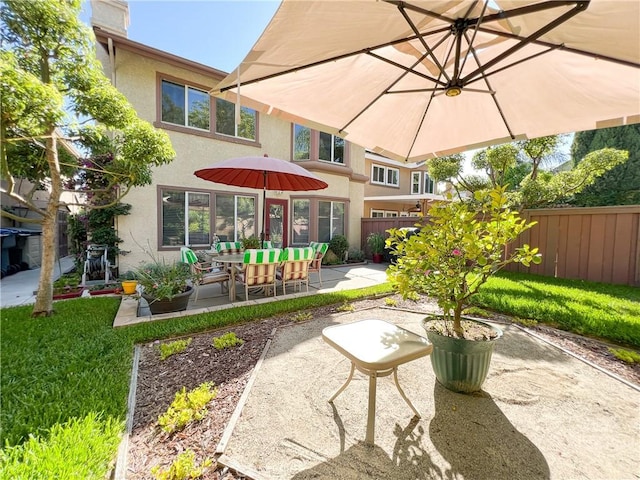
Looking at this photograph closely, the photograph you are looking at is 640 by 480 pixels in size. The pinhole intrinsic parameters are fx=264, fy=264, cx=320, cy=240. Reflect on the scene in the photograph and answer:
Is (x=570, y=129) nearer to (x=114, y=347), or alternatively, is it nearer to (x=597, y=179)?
(x=114, y=347)

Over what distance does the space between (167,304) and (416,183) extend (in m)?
19.2

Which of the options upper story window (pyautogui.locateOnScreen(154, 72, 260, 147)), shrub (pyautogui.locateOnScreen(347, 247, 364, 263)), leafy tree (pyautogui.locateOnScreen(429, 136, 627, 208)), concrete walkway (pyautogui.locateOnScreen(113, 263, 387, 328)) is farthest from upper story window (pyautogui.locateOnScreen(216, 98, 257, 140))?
leafy tree (pyautogui.locateOnScreen(429, 136, 627, 208))

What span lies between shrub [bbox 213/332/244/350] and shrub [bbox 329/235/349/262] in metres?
7.89

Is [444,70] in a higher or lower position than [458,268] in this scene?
higher

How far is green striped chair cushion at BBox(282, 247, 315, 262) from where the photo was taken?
5953mm

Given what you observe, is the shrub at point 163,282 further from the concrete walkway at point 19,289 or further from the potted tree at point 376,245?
the potted tree at point 376,245

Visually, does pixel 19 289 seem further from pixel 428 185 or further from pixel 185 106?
pixel 428 185

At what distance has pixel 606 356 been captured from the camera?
3.43 metres

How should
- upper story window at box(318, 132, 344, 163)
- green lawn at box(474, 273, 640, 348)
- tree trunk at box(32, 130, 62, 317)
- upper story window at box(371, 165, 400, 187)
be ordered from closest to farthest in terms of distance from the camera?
green lawn at box(474, 273, 640, 348)
tree trunk at box(32, 130, 62, 317)
upper story window at box(318, 132, 344, 163)
upper story window at box(371, 165, 400, 187)

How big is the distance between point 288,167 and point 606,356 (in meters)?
5.76

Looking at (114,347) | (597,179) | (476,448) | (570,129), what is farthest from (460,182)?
(597,179)

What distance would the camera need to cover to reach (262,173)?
654 centimetres

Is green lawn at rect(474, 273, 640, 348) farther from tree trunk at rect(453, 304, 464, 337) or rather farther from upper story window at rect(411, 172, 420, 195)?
upper story window at rect(411, 172, 420, 195)

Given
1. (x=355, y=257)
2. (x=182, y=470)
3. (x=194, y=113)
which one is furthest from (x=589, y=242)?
(x=194, y=113)
